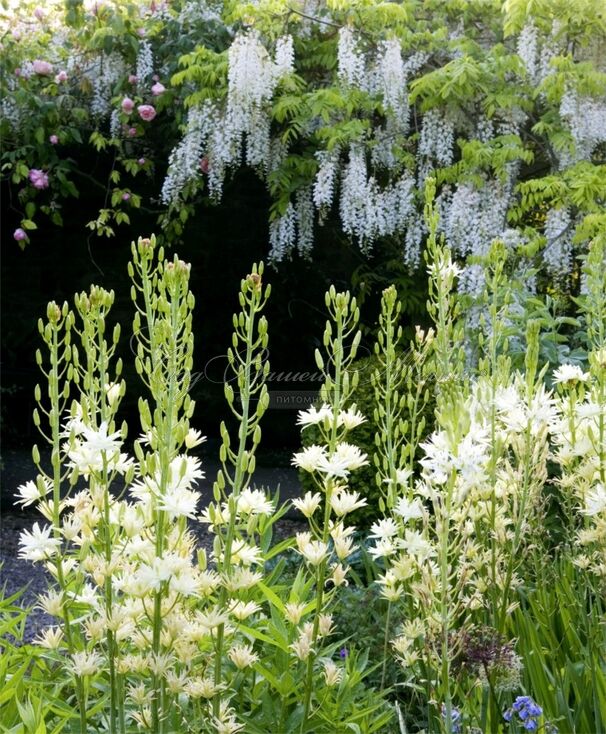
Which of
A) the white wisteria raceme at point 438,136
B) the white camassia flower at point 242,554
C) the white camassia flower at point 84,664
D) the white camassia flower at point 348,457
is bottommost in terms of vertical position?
the white camassia flower at point 84,664

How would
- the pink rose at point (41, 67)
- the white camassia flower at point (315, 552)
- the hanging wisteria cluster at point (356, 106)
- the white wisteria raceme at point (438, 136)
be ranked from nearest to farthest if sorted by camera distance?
the white camassia flower at point (315, 552), the hanging wisteria cluster at point (356, 106), the white wisteria raceme at point (438, 136), the pink rose at point (41, 67)

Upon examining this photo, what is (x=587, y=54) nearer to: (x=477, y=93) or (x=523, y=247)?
(x=477, y=93)

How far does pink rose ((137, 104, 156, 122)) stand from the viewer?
564 cm

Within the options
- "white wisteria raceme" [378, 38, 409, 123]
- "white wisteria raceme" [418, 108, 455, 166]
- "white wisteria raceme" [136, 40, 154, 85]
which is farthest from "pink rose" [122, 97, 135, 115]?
"white wisteria raceme" [418, 108, 455, 166]

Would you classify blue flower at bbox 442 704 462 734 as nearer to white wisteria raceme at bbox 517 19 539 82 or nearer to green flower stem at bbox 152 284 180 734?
green flower stem at bbox 152 284 180 734

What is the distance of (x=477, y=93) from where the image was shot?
16.4ft

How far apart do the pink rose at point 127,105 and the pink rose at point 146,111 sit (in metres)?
0.05

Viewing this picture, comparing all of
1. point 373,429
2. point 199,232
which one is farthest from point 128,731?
point 199,232

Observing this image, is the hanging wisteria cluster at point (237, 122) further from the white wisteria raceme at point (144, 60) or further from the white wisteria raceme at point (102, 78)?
the white wisteria raceme at point (102, 78)

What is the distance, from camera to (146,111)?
18.6ft

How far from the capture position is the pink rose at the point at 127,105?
18.7 feet

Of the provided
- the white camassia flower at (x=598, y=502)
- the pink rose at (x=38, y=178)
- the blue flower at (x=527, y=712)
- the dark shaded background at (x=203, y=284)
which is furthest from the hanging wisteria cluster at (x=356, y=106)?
the blue flower at (x=527, y=712)

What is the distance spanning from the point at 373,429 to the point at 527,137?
2047 mm

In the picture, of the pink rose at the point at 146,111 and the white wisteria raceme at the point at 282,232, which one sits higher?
the pink rose at the point at 146,111
